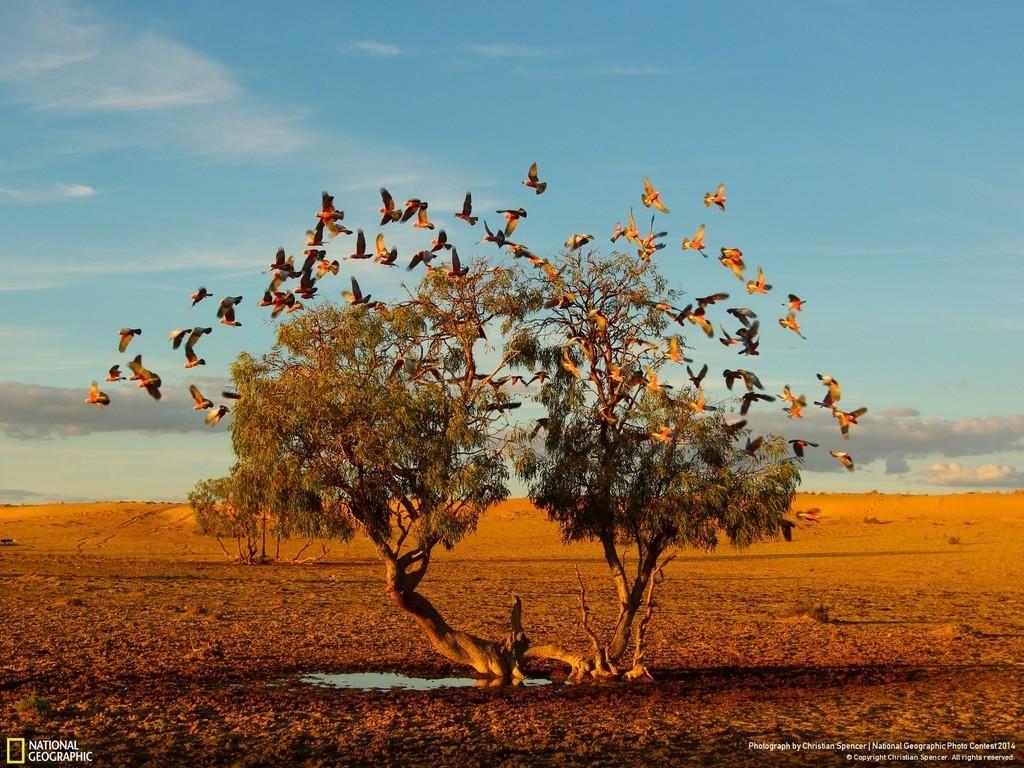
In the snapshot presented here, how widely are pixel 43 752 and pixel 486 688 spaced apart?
784cm

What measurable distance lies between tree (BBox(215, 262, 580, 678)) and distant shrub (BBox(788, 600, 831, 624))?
44.4 feet

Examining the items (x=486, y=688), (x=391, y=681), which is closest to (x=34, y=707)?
(x=391, y=681)

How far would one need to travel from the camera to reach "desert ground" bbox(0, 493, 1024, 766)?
15.1m

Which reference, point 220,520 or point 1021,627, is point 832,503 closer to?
point 220,520

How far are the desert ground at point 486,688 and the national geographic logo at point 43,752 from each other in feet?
0.75


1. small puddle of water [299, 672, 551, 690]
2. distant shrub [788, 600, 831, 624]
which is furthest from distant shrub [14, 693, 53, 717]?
distant shrub [788, 600, 831, 624]

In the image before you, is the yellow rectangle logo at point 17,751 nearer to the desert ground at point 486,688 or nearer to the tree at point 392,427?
the desert ground at point 486,688

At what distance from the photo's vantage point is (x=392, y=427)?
18703 mm

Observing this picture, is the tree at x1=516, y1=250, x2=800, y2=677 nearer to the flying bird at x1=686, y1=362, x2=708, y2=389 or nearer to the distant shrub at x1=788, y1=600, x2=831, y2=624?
the flying bird at x1=686, y1=362, x2=708, y2=389

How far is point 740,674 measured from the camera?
21766mm

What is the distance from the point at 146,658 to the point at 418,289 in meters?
9.60

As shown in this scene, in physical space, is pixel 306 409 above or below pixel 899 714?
above

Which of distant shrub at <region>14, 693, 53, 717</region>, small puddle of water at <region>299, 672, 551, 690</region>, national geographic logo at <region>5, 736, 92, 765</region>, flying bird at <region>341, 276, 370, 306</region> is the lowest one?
small puddle of water at <region>299, 672, 551, 690</region>

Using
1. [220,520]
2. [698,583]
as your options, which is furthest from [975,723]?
[220,520]
